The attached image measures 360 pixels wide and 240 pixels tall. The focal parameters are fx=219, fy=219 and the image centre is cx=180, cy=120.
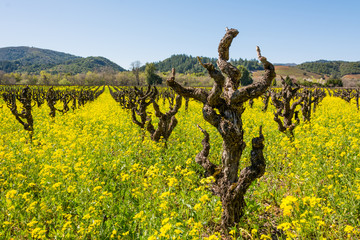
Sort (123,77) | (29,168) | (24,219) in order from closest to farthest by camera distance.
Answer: (24,219) < (29,168) < (123,77)

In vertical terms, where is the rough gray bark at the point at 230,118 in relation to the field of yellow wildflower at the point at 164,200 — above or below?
above

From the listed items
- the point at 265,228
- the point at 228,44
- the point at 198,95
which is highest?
the point at 228,44

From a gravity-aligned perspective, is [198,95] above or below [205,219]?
above

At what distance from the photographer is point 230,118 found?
14.1 ft

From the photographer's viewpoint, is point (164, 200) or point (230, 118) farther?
point (164, 200)

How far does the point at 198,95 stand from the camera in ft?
14.6

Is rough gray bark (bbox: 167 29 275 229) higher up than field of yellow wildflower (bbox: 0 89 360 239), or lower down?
higher up

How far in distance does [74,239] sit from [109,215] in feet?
3.24

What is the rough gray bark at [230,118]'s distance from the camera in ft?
13.5

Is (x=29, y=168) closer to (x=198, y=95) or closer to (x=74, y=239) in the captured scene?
(x=74, y=239)

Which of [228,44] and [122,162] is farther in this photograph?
[122,162]

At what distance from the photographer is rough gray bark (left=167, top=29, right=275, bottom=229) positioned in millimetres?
4105

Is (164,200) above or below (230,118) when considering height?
below

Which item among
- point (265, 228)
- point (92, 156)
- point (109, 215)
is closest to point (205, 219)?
point (265, 228)
